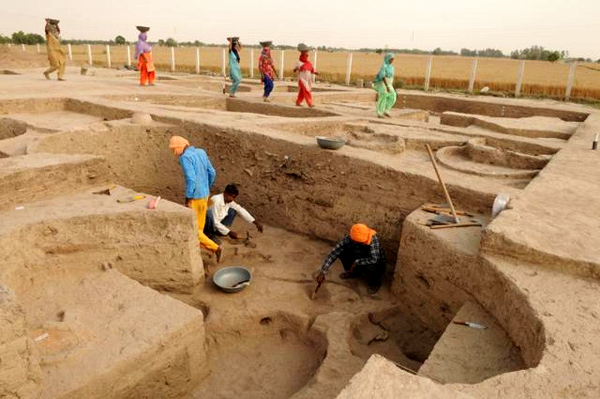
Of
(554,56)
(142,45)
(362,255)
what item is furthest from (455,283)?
(554,56)

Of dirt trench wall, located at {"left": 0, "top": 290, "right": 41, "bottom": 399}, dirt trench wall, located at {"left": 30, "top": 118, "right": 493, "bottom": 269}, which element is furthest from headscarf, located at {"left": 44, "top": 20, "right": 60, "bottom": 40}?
dirt trench wall, located at {"left": 0, "top": 290, "right": 41, "bottom": 399}

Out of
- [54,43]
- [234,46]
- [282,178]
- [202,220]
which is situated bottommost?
[202,220]

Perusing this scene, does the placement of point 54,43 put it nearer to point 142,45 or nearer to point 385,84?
point 142,45

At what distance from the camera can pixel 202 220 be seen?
487 cm

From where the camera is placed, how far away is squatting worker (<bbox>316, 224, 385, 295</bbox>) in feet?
14.1

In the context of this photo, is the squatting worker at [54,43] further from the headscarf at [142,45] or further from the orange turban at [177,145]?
the orange turban at [177,145]

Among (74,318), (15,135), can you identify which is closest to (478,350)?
(74,318)

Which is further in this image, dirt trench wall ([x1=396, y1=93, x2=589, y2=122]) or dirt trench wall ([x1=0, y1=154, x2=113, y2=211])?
dirt trench wall ([x1=396, y1=93, x2=589, y2=122])

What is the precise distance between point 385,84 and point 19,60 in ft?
59.1

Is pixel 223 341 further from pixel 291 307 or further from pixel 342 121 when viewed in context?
pixel 342 121

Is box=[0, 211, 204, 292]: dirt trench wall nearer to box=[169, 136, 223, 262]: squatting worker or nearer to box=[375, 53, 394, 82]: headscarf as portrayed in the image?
box=[169, 136, 223, 262]: squatting worker

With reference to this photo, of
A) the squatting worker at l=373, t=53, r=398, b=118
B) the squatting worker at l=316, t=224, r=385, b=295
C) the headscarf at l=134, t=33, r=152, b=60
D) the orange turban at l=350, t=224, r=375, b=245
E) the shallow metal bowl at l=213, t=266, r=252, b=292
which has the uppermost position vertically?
the headscarf at l=134, t=33, r=152, b=60

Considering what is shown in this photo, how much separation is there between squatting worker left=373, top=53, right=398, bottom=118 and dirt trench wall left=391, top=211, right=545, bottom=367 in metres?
4.34

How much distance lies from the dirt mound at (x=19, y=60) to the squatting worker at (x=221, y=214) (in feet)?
53.2
